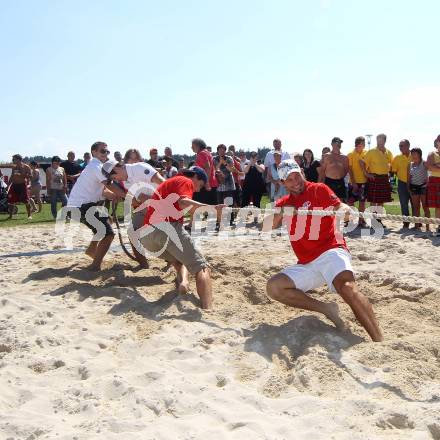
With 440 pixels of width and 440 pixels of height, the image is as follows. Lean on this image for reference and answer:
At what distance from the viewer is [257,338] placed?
4020 millimetres

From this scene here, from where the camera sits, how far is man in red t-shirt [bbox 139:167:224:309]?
5.01 metres

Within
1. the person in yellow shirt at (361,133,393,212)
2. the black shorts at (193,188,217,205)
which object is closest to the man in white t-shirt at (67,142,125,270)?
the black shorts at (193,188,217,205)

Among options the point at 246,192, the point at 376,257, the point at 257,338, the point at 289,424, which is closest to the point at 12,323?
the point at 257,338

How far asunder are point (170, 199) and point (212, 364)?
1.94 meters

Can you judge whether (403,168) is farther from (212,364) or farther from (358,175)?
(212,364)

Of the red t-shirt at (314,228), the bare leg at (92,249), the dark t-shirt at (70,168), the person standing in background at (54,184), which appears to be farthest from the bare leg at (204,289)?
the dark t-shirt at (70,168)

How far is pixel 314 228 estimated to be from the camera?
14.5ft

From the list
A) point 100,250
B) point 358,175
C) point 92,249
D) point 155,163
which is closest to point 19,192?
point 155,163

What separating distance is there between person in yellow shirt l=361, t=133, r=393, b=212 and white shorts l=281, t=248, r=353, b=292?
5338 millimetres

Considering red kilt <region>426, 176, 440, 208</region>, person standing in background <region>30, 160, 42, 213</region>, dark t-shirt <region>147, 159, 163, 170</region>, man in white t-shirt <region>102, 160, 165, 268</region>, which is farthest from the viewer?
person standing in background <region>30, 160, 42, 213</region>

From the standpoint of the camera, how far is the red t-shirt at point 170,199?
5.05 metres

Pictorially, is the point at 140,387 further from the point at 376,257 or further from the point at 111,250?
the point at 111,250

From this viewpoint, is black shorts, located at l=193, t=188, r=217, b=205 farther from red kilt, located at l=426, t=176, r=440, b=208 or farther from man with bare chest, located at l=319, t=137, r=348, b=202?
red kilt, located at l=426, t=176, r=440, b=208

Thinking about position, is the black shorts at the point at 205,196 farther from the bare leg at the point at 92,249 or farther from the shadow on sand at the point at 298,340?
the shadow on sand at the point at 298,340
